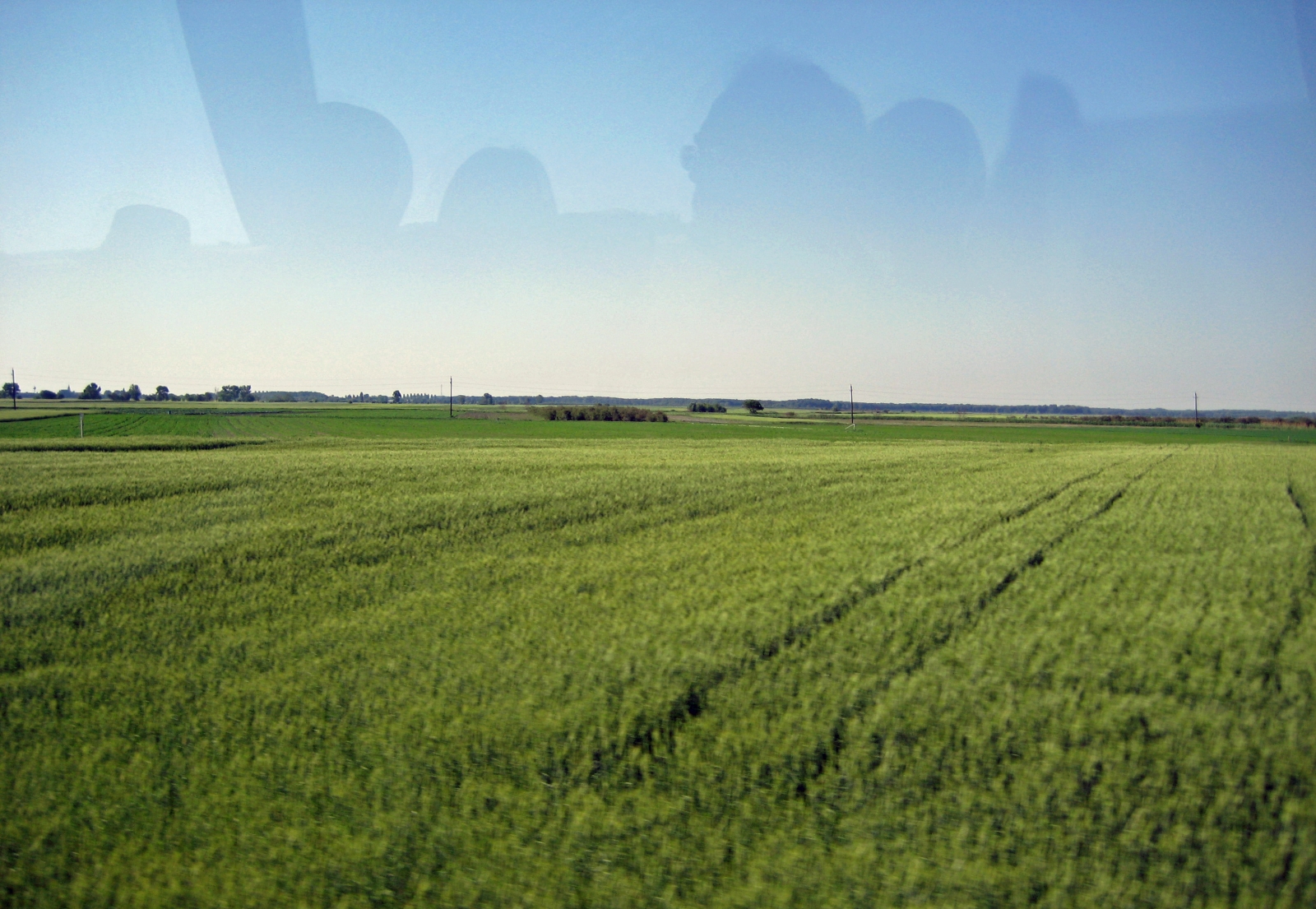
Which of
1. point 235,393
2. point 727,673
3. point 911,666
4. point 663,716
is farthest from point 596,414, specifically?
point 235,393

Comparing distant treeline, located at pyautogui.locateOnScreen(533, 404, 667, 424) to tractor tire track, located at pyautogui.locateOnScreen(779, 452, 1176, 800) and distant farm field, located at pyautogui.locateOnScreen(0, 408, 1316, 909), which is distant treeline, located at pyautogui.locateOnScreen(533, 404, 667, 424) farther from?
tractor tire track, located at pyautogui.locateOnScreen(779, 452, 1176, 800)

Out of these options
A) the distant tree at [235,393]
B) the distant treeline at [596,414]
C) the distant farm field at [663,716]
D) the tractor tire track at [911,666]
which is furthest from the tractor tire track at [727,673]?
the distant tree at [235,393]

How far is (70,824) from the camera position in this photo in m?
4.99

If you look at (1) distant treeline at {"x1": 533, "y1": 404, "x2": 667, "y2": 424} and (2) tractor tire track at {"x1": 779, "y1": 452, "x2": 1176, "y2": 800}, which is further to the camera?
(1) distant treeline at {"x1": 533, "y1": 404, "x2": 667, "y2": 424}

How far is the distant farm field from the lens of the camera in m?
4.27

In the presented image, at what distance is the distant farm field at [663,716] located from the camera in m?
4.27

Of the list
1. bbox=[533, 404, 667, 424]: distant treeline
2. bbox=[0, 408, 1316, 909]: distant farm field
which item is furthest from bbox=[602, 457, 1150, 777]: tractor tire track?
bbox=[533, 404, 667, 424]: distant treeline

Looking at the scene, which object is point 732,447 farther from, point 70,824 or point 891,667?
point 70,824

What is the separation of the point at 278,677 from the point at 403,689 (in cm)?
136

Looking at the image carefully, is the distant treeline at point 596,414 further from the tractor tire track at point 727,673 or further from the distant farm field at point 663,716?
the tractor tire track at point 727,673

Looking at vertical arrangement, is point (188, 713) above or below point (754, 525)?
below

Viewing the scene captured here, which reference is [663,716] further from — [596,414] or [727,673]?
[596,414]

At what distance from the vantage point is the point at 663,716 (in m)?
5.62

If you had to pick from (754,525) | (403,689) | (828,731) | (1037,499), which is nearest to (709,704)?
(828,731)
